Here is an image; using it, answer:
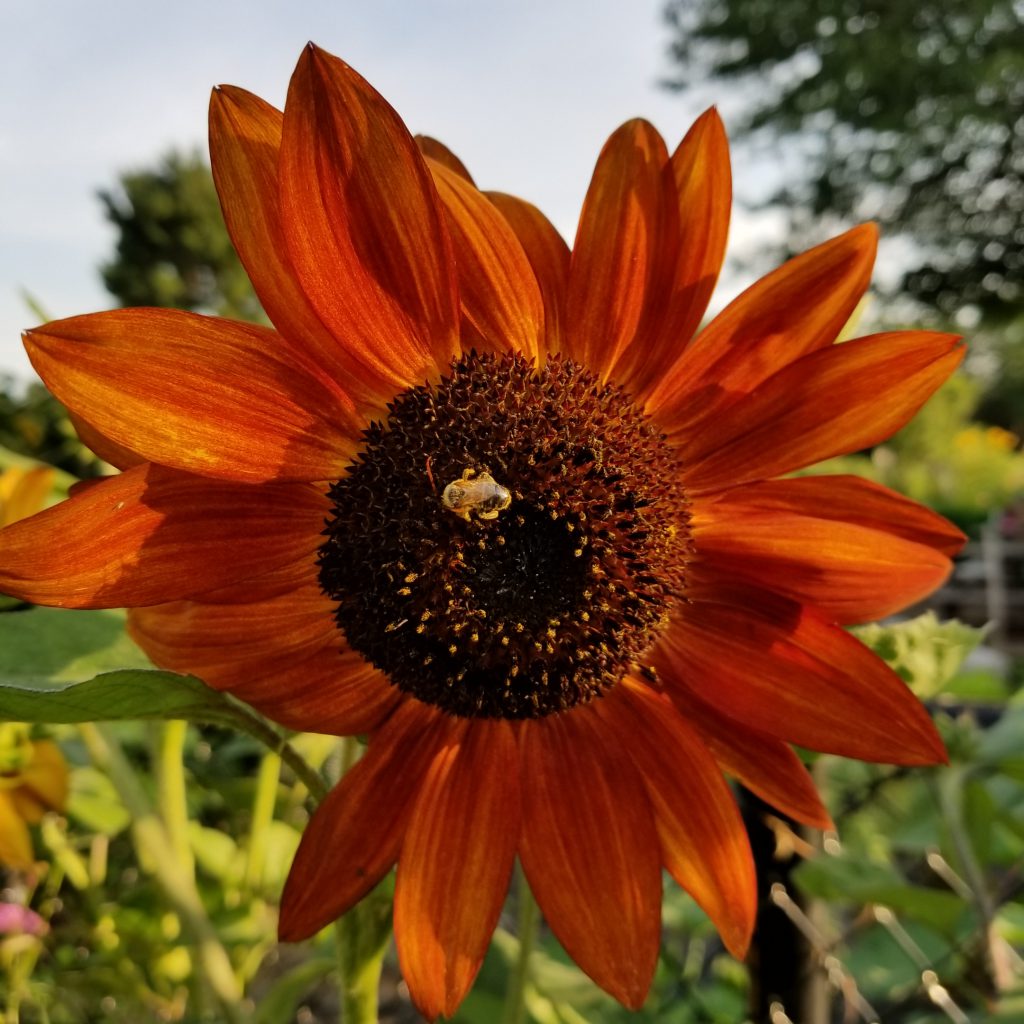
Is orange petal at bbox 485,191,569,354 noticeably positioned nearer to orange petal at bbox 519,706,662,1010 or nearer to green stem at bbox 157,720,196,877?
orange petal at bbox 519,706,662,1010

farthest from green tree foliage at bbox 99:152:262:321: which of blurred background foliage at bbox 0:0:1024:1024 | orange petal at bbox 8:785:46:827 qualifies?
orange petal at bbox 8:785:46:827

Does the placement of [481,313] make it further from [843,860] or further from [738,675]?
[843,860]

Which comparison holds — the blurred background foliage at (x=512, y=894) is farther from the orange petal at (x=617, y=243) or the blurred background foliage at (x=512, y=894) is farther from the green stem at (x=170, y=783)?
the orange petal at (x=617, y=243)

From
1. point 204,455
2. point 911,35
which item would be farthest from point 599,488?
point 911,35

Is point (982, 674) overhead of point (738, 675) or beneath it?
beneath

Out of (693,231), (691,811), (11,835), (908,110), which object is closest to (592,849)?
(691,811)

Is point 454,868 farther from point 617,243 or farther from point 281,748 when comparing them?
point 617,243

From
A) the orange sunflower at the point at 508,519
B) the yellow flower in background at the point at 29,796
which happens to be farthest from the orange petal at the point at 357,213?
the yellow flower in background at the point at 29,796
